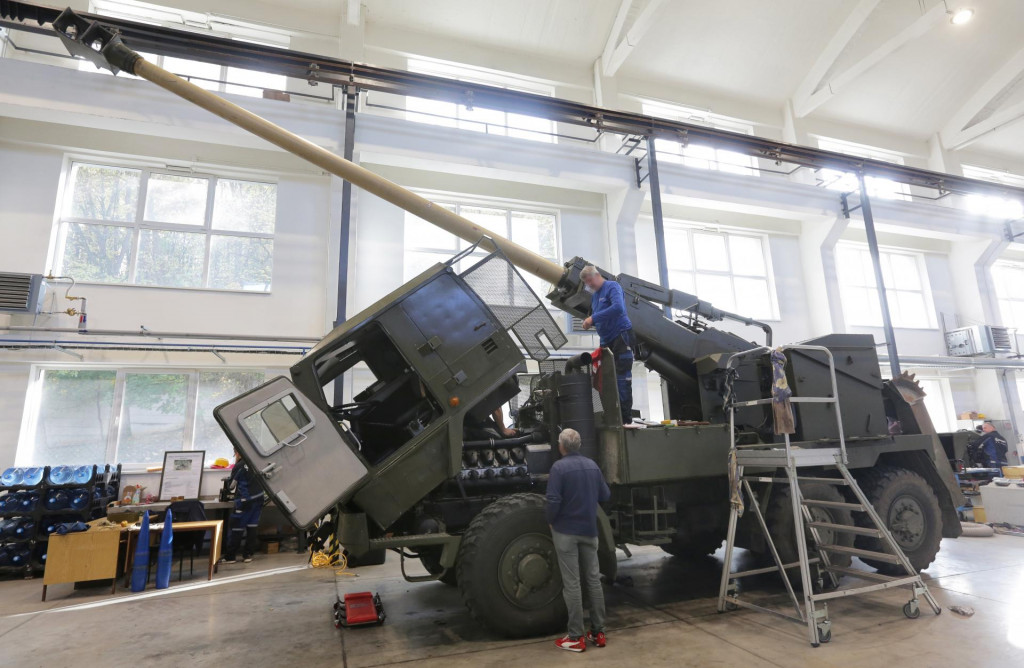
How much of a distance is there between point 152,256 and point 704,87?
13.5 meters

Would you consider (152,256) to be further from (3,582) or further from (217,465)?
(3,582)

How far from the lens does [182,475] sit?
891 cm

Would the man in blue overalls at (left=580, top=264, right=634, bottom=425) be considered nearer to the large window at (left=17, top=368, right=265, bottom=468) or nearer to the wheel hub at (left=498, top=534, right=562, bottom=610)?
the wheel hub at (left=498, top=534, right=562, bottom=610)

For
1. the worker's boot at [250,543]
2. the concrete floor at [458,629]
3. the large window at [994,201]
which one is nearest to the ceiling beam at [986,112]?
the large window at [994,201]

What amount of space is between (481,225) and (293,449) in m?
8.44

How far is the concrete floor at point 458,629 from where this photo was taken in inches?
158

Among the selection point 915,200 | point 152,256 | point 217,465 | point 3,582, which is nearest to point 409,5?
point 152,256

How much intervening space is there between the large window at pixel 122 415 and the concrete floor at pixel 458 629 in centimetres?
308

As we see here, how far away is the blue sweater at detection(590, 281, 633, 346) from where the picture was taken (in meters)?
5.57

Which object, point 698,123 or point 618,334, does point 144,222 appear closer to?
point 618,334

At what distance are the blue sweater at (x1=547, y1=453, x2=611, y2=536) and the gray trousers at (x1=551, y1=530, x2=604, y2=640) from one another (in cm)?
8

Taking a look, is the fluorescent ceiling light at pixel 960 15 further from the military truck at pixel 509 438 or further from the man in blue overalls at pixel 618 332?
the man in blue overalls at pixel 618 332

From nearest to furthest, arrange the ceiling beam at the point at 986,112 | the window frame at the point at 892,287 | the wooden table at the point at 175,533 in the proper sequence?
the wooden table at the point at 175,533
the ceiling beam at the point at 986,112
the window frame at the point at 892,287

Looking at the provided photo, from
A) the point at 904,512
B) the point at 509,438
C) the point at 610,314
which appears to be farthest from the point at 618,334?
the point at 904,512
